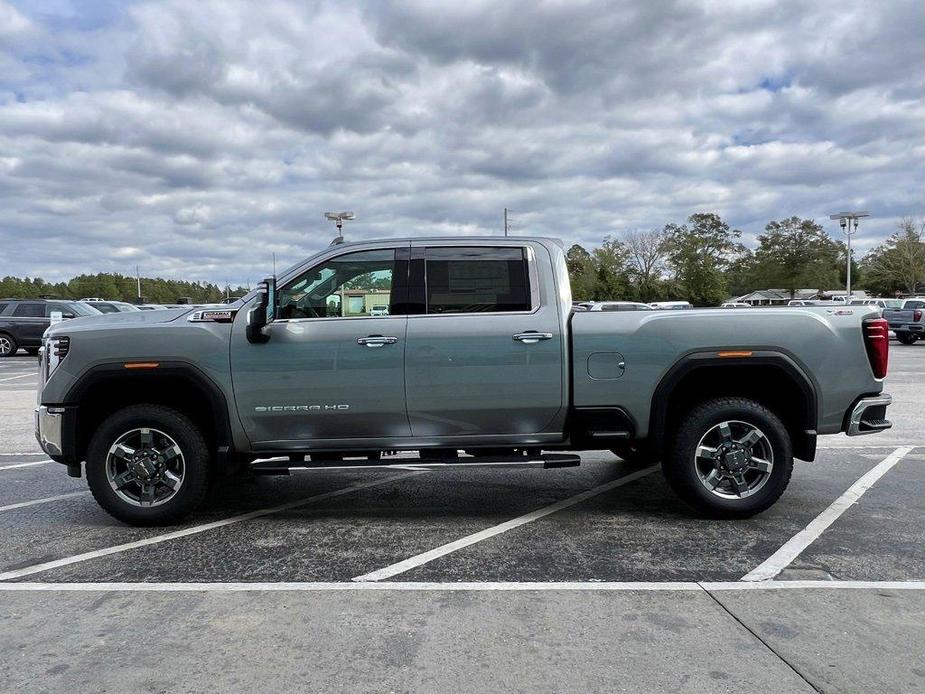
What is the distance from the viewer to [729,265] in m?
86.6

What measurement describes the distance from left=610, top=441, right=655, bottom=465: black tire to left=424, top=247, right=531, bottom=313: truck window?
1319mm

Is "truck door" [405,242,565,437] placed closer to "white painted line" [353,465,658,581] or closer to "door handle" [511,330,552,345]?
"door handle" [511,330,552,345]

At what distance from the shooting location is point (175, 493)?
16.3 feet

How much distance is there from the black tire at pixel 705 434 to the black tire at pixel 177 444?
340 cm

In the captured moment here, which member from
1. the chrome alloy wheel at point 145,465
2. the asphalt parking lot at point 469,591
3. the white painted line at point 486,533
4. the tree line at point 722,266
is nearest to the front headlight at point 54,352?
the chrome alloy wheel at point 145,465

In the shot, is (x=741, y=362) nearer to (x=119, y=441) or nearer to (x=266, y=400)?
(x=266, y=400)

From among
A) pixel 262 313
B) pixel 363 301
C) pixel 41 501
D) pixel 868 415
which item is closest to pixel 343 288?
pixel 363 301

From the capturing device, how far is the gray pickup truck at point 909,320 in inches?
981

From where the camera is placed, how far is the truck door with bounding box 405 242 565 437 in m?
4.87

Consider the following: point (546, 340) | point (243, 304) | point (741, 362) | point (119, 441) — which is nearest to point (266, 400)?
point (243, 304)

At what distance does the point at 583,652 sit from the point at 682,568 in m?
1.29

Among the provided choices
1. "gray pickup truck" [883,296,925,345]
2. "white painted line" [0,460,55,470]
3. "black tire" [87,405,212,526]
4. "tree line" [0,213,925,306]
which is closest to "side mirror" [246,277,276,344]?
"black tire" [87,405,212,526]

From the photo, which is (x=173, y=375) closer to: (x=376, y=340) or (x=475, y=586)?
(x=376, y=340)

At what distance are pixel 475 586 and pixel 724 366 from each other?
244 centimetres
